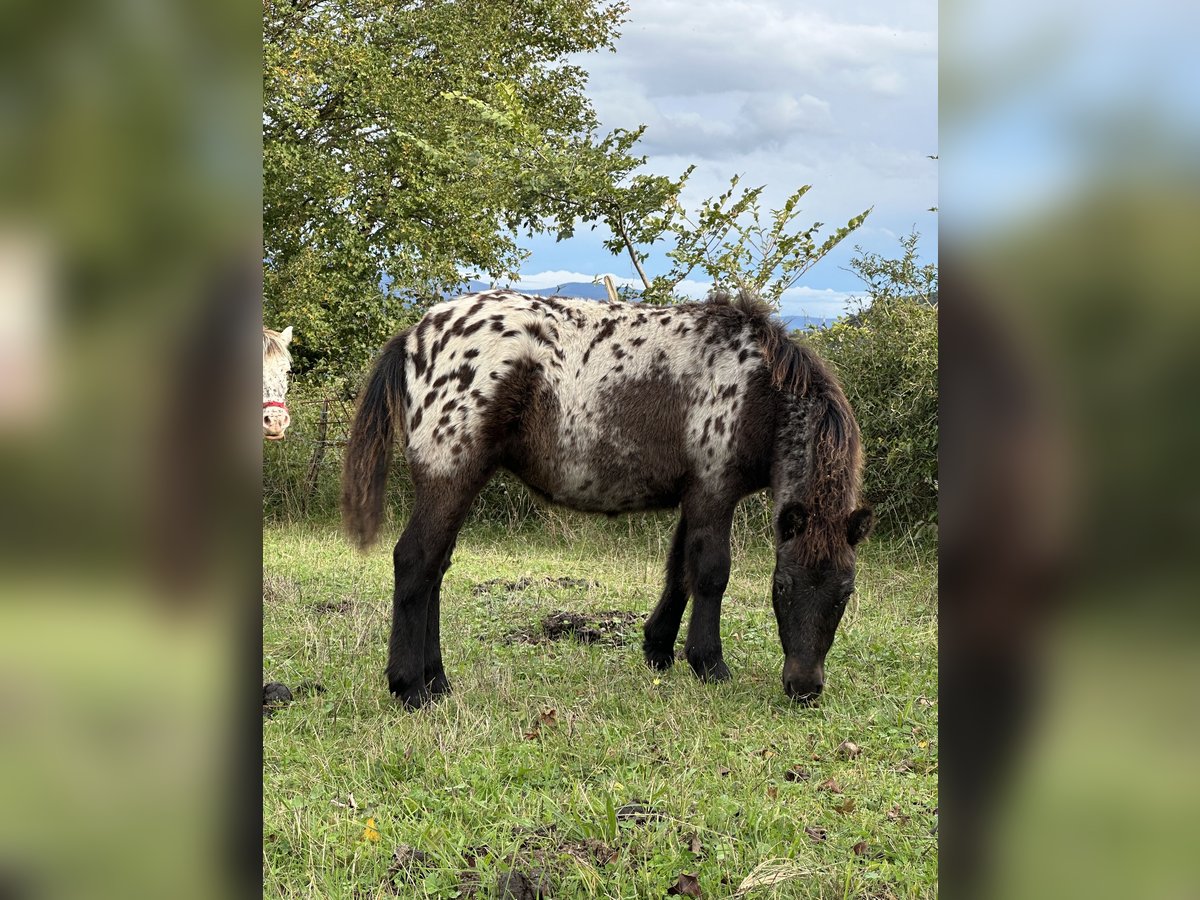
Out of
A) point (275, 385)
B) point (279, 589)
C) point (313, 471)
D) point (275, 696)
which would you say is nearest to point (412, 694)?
point (275, 696)

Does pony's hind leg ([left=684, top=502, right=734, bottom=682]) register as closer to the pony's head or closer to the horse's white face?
the pony's head

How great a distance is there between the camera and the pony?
196 inches

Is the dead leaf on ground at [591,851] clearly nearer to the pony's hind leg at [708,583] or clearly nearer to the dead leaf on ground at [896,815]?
the dead leaf on ground at [896,815]

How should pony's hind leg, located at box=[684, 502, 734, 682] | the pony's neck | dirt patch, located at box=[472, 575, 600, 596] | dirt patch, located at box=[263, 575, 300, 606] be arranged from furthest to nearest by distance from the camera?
1. dirt patch, located at box=[472, 575, 600, 596]
2. dirt patch, located at box=[263, 575, 300, 606]
3. pony's hind leg, located at box=[684, 502, 734, 682]
4. the pony's neck

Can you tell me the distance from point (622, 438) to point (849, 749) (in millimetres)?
1998

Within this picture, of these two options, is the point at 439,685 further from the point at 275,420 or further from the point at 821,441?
the point at 275,420

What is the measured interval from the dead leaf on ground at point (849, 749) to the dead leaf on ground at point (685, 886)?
1.50 meters

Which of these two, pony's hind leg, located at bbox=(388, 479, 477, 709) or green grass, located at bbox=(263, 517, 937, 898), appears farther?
pony's hind leg, located at bbox=(388, 479, 477, 709)

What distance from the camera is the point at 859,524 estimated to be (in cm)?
495

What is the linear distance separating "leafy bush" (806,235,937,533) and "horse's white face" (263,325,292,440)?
5378mm

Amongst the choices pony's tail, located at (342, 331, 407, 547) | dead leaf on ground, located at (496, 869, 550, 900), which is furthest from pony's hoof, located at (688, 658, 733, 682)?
dead leaf on ground, located at (496, 869, 550, 900)
